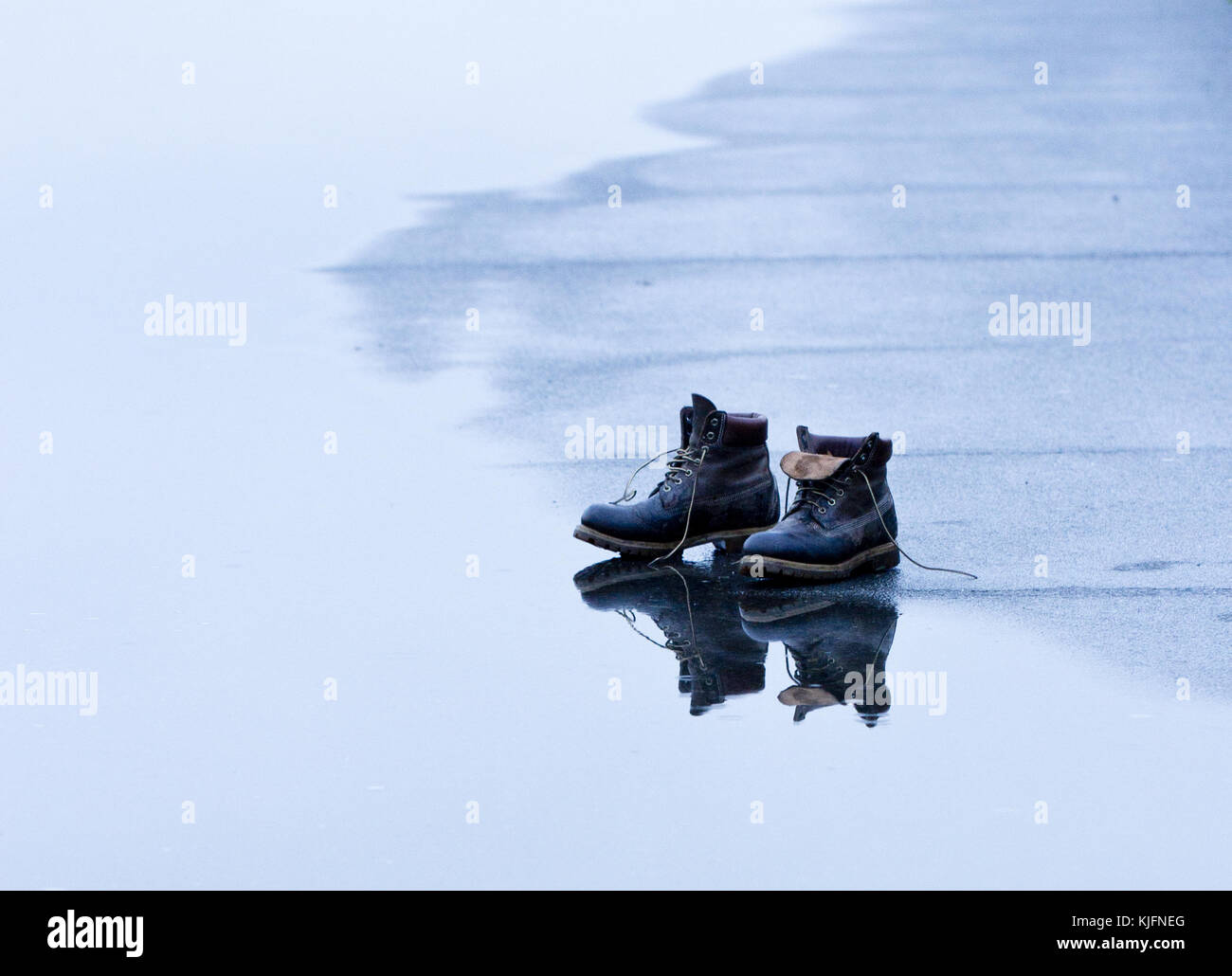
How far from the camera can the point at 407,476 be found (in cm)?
575

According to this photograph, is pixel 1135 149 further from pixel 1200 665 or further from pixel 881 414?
pixel 1200 665

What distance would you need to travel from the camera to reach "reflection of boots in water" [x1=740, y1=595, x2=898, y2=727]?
3967 mm

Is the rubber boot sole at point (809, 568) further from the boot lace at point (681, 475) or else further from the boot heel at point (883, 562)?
the boot lace at point (681, 475)

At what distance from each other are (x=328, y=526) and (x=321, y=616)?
0.75m

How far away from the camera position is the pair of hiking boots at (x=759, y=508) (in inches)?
188

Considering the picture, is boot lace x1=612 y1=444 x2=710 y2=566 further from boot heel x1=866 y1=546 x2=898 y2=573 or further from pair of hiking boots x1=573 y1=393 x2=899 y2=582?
boot heel x1=866 y1=546 x2=898 y2=573

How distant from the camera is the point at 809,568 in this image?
4.75m

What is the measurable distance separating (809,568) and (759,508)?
0.40 metres

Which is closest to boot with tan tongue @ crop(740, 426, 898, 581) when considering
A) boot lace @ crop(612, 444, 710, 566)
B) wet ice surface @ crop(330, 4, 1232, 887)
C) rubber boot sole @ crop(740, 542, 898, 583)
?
rubber boot sole @ crop(740, 542, 898, 583)

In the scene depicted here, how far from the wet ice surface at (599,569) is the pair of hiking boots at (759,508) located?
96 mm

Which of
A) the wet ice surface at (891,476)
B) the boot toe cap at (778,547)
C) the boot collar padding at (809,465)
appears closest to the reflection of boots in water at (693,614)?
the wet ice surface at (891,476)

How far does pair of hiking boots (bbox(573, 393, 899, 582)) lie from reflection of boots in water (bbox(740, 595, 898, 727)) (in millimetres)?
161
